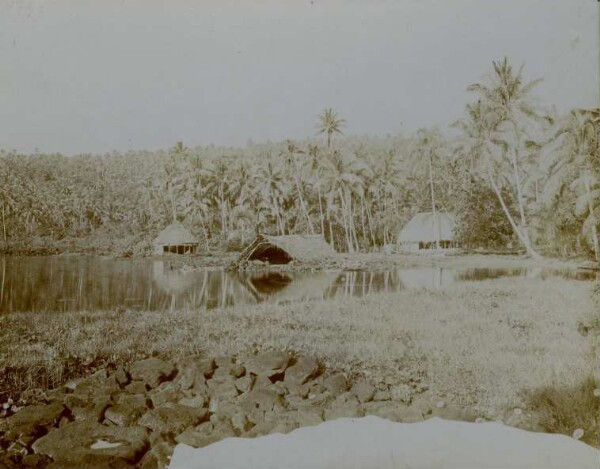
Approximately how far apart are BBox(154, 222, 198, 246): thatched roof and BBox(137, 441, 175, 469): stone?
17.9 feet

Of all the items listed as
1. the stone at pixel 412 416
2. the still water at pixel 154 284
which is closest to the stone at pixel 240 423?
the stone at pixel 412 416

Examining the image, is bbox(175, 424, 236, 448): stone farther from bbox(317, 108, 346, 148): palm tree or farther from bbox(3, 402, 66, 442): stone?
bbox(317, 108, 346, 148): palm tree

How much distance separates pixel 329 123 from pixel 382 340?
2.79 metres

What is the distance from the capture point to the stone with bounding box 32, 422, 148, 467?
352cm

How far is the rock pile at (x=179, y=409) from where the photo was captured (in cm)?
360

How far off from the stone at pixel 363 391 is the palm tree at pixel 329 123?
9.93 ft

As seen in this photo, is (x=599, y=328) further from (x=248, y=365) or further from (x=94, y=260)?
(x=94, y=260)

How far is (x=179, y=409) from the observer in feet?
13.1

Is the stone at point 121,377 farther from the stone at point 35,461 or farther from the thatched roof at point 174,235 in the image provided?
the thatched roof at point 174,235

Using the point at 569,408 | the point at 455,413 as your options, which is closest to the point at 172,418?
the point at 455,413

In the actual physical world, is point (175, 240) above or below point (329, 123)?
below

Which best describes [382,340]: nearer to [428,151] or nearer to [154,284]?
[154,284]

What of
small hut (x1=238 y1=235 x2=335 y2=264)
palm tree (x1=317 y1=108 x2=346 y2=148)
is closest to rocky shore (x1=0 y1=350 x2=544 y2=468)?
palm tree (x1=317 y1=108 x2=346 y2=148)

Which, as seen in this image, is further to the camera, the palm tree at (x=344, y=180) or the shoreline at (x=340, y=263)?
the palm tree at (x=344, y=180)
